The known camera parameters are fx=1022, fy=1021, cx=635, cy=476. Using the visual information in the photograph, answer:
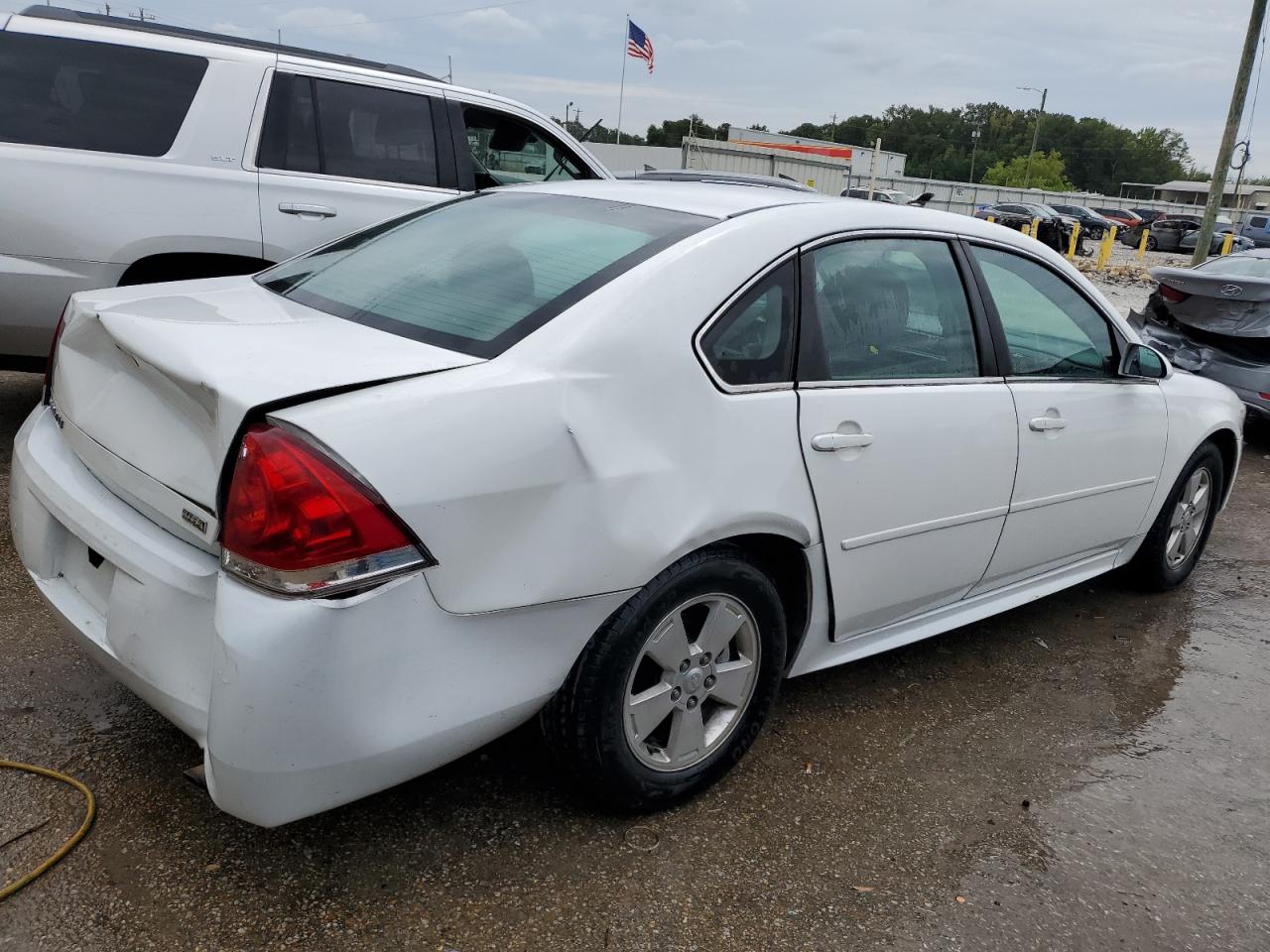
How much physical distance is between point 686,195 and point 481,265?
2.22ft

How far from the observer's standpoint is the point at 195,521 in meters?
1.96

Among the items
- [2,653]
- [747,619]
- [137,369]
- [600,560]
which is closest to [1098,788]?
[747,619]

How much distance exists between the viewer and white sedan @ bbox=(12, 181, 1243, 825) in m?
1.86

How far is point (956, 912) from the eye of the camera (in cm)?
232

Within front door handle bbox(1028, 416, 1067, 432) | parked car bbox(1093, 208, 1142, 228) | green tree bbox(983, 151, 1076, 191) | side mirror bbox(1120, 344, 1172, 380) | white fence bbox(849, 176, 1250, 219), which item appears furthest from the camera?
green tree bbox(983, 151, 1076, 191)

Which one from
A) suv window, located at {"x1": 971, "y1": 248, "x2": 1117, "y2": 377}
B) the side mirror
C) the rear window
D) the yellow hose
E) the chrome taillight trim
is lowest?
the yellow hose

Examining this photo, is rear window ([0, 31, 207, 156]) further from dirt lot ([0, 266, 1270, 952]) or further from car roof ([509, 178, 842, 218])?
car roof ([509, 178, 842, 218])

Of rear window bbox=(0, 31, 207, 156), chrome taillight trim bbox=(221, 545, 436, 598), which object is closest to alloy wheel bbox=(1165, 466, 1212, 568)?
chrome taillight trim bbox=(221, 545, 436, 598)

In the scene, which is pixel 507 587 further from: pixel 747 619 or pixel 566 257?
pixel 566 257

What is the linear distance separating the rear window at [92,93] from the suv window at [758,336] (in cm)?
327

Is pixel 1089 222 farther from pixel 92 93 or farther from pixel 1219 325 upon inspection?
pixel 92 93

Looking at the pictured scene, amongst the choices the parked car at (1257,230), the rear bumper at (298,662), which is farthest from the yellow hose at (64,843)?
the parked car at (1257,230)

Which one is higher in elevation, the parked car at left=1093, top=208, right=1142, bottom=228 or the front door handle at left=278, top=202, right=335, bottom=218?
the front door handle at left=278, top=202, right=335, bottom=218

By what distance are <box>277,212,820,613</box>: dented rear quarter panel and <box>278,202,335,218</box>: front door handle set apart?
2969mm
